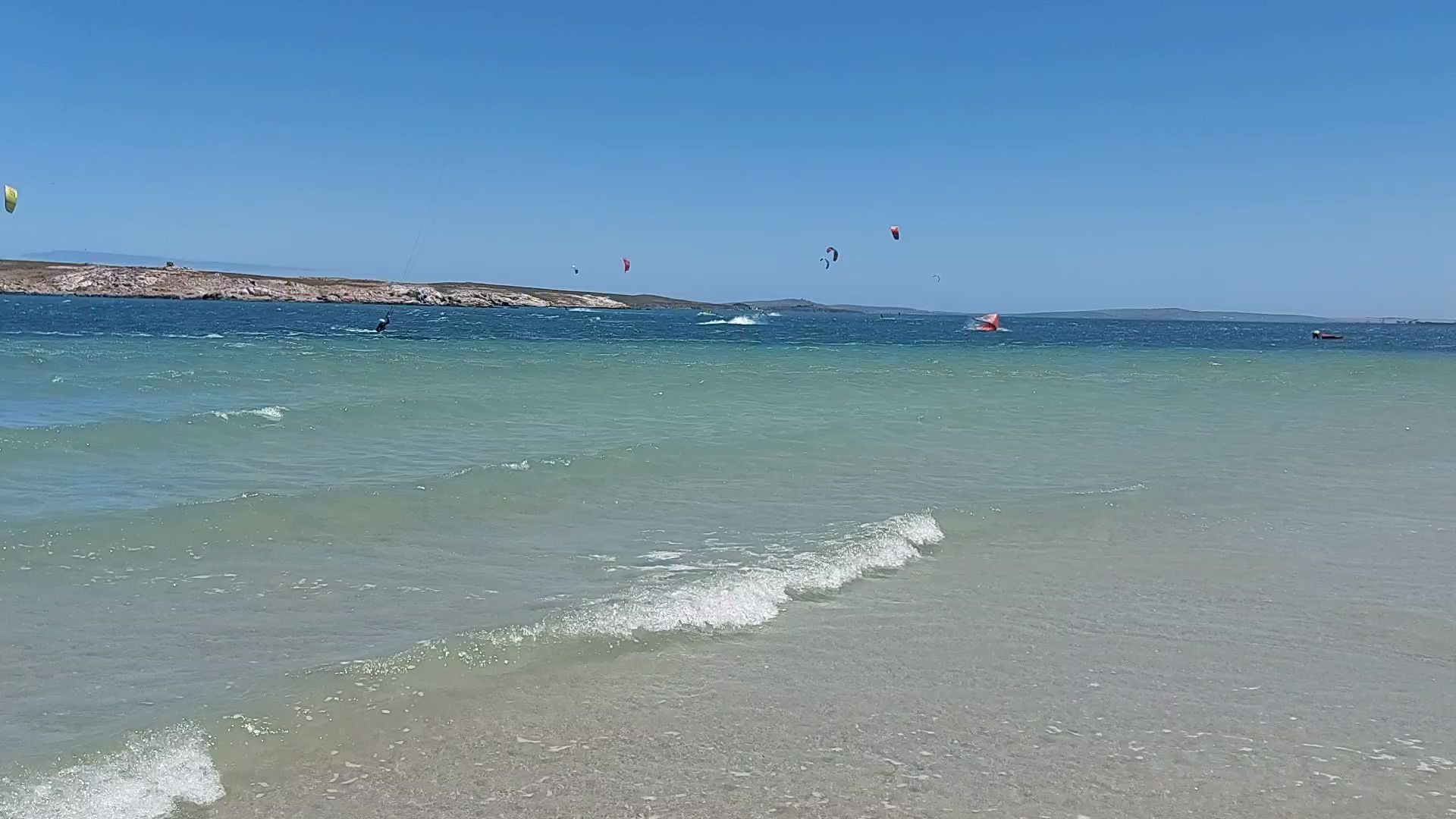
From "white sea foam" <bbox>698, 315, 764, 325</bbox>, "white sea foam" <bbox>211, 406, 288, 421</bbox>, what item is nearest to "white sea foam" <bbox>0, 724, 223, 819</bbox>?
"white sea foam" <bbox>211, 406, 288, 421</bbox>

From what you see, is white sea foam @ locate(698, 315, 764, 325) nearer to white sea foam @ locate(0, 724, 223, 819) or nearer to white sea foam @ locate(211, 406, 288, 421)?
white sea foam @ locate(211, 406, 288, 421)

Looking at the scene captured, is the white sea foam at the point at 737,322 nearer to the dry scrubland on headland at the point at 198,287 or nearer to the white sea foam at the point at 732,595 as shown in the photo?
the dry scrubland on headland at the point at 198,287

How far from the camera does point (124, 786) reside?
4.64 m

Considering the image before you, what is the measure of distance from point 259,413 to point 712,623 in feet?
46.9

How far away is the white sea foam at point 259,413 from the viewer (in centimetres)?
1781

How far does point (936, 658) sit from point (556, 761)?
263cm

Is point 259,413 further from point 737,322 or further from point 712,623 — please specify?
point 737,322

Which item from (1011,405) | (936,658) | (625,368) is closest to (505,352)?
(625,368)

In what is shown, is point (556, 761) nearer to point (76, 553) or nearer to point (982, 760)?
point (982, 760)

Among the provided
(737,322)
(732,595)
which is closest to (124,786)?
(732,595)

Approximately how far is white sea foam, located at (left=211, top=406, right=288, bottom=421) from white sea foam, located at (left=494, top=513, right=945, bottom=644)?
12623 mm

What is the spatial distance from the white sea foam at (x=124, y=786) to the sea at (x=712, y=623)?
0.06ft

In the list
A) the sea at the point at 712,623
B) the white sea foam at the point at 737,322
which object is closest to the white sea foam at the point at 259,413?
the sea at the point at 712,623

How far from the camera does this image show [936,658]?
6336mm
